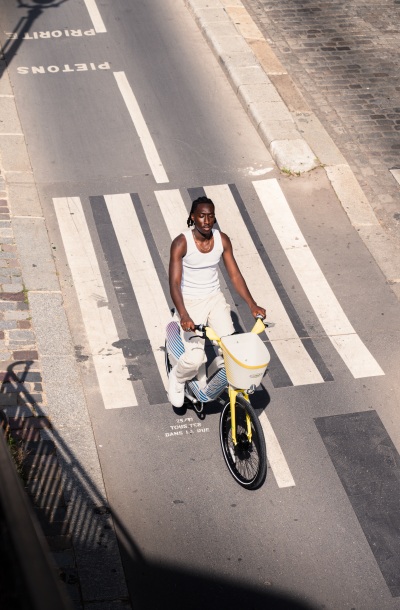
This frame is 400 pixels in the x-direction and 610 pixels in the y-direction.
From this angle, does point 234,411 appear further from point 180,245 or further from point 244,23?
point 244,23

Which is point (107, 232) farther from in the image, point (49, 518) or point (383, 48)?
point (383, 48)

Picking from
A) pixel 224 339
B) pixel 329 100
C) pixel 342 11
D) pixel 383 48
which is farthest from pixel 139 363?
pixel 342 11

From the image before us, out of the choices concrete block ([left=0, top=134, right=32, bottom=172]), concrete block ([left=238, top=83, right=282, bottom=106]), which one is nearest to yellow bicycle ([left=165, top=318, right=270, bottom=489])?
concrete block ([left=0, top=134, right=32, bottom=172])

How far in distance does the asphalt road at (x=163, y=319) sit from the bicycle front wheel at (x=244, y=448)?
14 centimetres

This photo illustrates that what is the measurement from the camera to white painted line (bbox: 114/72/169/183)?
13.3 m

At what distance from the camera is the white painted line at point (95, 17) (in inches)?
660

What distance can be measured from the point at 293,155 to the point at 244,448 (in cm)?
634

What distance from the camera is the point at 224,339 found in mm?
7902

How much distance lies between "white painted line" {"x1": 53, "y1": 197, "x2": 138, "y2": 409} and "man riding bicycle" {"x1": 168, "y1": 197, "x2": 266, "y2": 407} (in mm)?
1024

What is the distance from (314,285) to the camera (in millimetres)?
11508

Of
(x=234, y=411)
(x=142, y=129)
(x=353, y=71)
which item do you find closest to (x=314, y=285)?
(x=234, y=411)

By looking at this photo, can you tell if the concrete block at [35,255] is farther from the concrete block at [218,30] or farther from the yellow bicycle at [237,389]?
the concrete block at [218,30]

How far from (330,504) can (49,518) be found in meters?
2.50

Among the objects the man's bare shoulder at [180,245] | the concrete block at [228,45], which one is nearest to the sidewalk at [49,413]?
the man's bare shoulder at [180,245]
